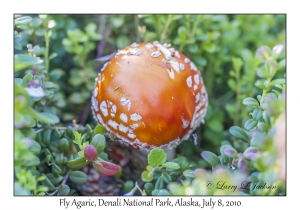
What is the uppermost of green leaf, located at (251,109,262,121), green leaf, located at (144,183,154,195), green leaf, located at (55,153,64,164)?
green leaf, located at (251,109,262,121)

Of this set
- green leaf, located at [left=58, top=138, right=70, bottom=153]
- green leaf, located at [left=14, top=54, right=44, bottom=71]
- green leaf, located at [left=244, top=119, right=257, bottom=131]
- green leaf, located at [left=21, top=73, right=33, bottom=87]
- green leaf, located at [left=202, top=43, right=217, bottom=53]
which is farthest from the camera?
green leaf, located at [left=202, top=43, right=217, bottom=53]

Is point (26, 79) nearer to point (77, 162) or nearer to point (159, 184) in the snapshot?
point (77, 162)

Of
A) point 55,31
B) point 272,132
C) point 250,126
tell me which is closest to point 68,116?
point 55,31

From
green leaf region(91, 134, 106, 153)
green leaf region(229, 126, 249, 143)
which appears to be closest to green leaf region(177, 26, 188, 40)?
green leaf region(229, 126, 249, 143)

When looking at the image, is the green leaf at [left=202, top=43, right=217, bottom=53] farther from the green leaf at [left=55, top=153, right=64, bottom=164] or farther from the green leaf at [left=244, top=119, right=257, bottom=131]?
the green leaf at [left=55, top=153, right=64, bottom=164]

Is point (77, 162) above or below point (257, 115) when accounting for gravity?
below

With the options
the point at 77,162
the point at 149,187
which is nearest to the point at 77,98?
the point at 77,162

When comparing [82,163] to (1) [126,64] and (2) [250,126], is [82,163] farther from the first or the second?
(2) [250,126]
